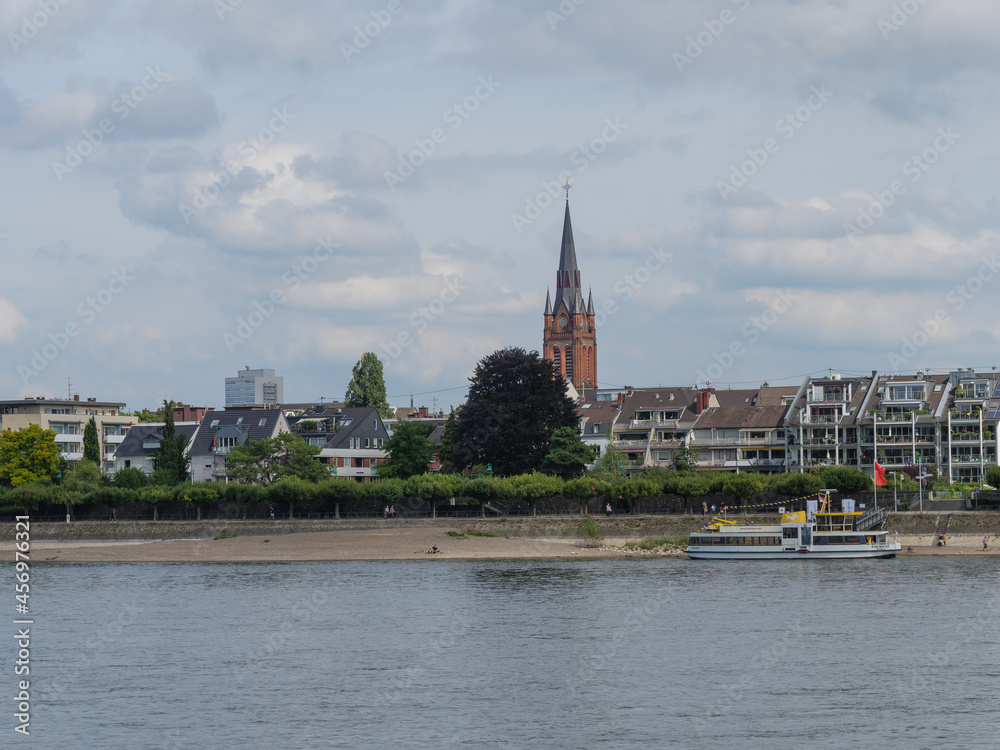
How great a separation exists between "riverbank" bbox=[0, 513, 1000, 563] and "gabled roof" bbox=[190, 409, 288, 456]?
99.4ft

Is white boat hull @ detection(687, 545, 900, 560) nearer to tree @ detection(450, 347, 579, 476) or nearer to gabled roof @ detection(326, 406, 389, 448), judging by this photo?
tree @ detection(450, 347, 579, 476)

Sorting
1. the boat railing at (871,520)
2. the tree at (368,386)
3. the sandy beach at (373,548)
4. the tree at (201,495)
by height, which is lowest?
the sandy beach at (373,548)

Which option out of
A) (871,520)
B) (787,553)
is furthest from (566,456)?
(871,520)

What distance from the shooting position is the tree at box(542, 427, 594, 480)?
120250 millimetres

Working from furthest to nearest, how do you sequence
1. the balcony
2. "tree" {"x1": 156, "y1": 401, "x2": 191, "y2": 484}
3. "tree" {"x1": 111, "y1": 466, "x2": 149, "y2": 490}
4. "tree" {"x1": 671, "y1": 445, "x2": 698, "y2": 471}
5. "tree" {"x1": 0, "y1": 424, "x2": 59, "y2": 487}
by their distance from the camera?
1. the balcony
2. "tree" {"x1": 0, "y1": 424, "x2": 59, "y2": 487}
3. "tree" {"x1": 156, "y1": 401, "x2": 191, "y2": 484}
4. "tree" {"x1": 111, "y1": 466, "x2": 149, "y2": 490}
5. "tree" {"x1": 671, "y1": 445, "x2": 698, "y2": 471}

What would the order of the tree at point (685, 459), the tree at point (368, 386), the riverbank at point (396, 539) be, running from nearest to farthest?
the riverbank at point (396, 539)
the tree at point (685, 459)
the tree at point (368, 386)

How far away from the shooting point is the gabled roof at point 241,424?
5645 inches

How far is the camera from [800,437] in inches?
5143

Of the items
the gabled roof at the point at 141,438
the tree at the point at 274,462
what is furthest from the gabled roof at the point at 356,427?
the tree at the point at 274,462

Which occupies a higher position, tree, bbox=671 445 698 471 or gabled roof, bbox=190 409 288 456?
gabled roof, bbox=190 409 288 456

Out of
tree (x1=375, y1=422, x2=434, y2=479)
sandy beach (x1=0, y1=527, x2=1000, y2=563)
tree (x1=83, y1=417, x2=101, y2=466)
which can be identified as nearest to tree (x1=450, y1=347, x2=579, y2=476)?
tree (x1=375, y1=422, x2=434, y2=479)

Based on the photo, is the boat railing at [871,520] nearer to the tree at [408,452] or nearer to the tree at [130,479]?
the tree at [408,452]

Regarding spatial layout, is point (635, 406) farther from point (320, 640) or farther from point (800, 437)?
point (320, 640)

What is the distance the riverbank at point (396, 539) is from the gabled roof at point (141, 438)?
3137 cm
